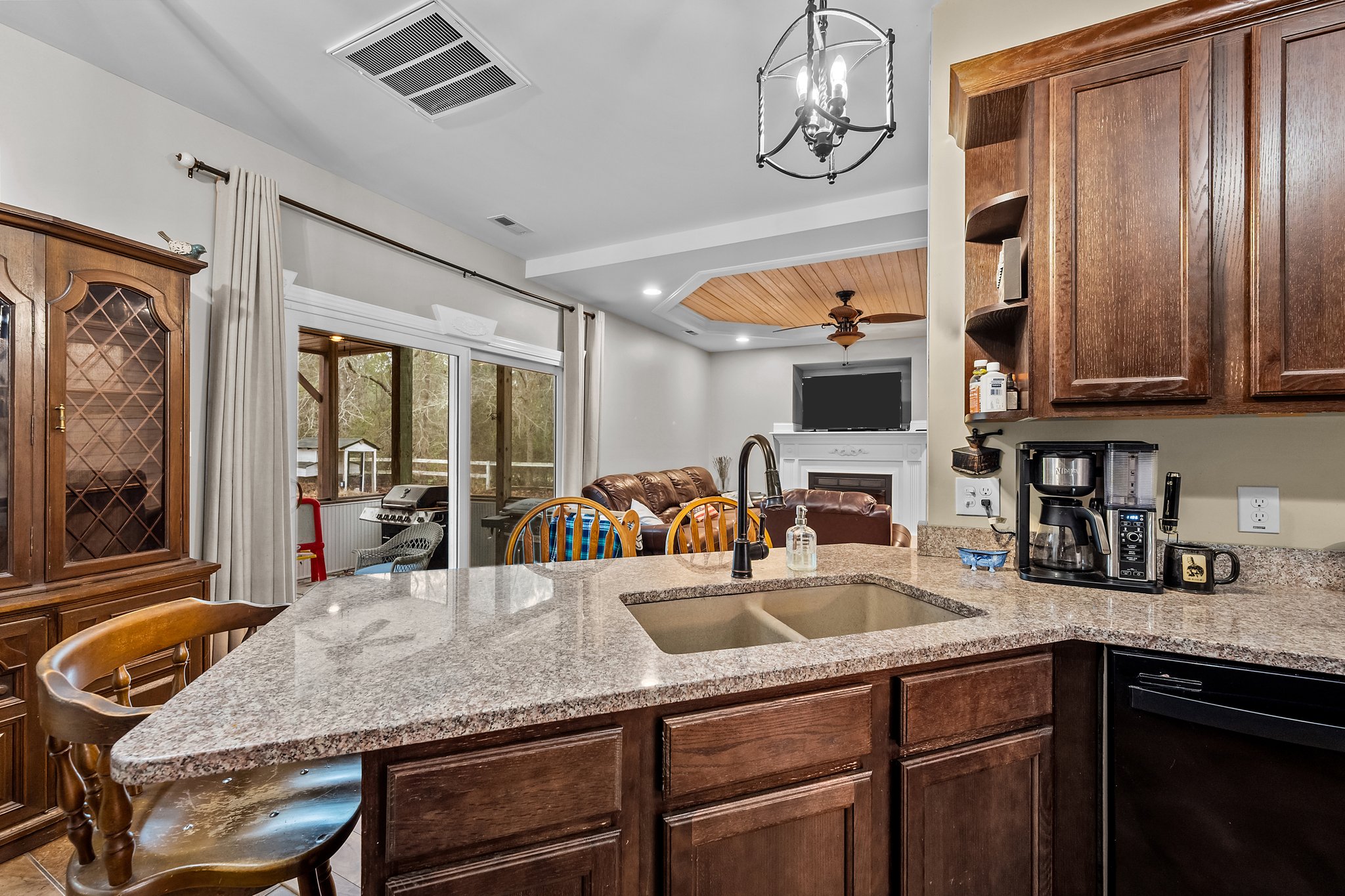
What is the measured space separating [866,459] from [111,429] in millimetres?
6453

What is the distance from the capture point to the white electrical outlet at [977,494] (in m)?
1.91

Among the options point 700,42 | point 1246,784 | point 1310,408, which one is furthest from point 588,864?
point 700,42

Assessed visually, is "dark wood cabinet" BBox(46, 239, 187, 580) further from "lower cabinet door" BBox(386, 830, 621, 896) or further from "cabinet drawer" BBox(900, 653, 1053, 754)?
"cabinet drawer" BBox(900, 653, 1053, 754)

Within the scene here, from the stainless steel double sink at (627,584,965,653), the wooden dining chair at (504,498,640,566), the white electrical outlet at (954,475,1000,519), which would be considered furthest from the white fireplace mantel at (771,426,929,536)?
the stainless steel double sink at (627,584,965,653)

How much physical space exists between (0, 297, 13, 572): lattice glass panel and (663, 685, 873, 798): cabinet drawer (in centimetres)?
214

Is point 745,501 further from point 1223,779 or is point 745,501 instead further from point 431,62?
point 431,62

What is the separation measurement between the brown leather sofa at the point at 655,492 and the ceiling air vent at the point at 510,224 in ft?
6.66

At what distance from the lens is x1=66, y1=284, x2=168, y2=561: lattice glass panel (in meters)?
1.96

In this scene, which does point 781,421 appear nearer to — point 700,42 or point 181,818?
point 700,42

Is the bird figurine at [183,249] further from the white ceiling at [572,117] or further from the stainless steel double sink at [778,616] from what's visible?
the stainless steel double sink at [778,616]

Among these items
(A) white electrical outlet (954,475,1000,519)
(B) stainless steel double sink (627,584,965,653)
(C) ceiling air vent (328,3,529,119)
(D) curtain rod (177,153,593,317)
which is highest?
(C) ceiling air vent (328,3,529,119)

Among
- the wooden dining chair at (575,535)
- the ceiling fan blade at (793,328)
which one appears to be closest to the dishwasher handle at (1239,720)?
the wooden dining chair at (575,535)

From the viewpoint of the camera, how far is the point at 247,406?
2.63m

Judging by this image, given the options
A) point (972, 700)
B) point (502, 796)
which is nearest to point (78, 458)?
point (502, 796)
